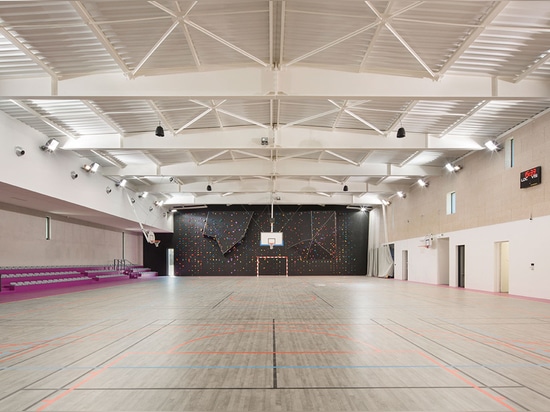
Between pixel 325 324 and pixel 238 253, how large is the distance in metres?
27.8

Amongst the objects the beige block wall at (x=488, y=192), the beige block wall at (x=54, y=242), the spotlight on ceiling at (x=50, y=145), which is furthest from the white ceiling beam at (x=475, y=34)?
the beige block wall at (x=54, y=242)

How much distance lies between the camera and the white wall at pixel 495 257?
14.4 m

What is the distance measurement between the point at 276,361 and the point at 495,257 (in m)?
14.7

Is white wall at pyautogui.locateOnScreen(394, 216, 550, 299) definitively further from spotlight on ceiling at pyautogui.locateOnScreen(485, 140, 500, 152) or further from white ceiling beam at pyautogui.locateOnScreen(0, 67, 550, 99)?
white ceiling beam at pyautogui.locateOnScreen(0, 67, 550, 99)

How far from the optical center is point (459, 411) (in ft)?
12.7

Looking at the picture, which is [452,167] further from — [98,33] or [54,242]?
[54,242]

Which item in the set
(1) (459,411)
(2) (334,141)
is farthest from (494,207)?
(1) (459,411)

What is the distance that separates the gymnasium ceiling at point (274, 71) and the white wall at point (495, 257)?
357cm

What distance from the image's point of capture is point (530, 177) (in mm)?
14773

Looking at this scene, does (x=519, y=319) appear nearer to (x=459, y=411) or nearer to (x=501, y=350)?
(x=501, y=350)

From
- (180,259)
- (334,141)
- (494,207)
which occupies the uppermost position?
(334,141)

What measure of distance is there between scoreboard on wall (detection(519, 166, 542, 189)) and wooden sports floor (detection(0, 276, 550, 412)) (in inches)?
222

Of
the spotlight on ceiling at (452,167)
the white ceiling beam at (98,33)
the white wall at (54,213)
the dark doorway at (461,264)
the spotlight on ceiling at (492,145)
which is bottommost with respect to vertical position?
the dark doorway at (461,264)

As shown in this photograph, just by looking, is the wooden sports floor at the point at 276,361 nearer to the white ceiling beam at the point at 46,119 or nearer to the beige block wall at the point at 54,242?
the white ceiling beam at the point at 46,119
